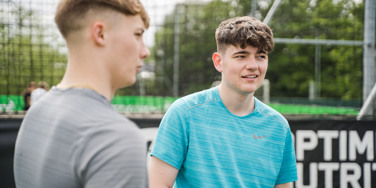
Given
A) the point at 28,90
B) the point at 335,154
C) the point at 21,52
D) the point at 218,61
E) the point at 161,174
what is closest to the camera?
the point at 161,174

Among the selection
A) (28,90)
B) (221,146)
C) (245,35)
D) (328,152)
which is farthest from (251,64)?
(28,90)

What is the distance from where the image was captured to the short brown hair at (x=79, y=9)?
99 cm

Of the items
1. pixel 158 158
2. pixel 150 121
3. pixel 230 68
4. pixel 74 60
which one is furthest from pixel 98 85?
pixel 150 121

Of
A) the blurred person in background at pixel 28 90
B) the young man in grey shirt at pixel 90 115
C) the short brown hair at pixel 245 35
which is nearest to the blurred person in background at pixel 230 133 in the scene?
the short brown hair at pixel 245 35

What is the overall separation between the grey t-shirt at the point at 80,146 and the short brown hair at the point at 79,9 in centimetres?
20

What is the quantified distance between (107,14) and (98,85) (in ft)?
0.69

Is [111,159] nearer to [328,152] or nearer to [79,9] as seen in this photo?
[79,9]

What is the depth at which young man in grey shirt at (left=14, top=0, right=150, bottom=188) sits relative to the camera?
2.77 feet

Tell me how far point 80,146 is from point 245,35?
1.29 m

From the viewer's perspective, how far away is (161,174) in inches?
67.6

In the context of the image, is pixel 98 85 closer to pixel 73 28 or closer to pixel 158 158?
pixel 73 28

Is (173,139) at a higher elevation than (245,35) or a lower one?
lower

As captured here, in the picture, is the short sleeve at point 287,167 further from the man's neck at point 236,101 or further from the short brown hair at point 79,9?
the short brown hair at point 79,9

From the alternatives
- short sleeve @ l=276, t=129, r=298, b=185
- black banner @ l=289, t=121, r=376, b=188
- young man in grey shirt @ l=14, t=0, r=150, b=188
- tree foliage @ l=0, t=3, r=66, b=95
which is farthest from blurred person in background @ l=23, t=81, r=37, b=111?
young man in grey shirt @ l=14, t=0, r=150, b=188
